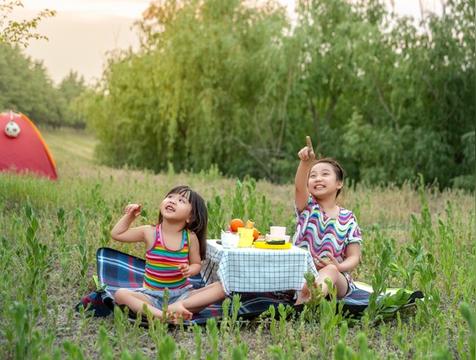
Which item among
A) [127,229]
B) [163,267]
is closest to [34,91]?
[127,229]

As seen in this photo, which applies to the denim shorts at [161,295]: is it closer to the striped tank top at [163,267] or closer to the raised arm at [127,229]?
the striped tank top at [163,267]

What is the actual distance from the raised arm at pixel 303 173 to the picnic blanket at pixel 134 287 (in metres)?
0.61

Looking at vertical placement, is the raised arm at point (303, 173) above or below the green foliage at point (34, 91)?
below

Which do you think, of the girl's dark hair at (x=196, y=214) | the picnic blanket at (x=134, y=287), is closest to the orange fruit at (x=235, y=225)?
the girl's dark hair at (x=196, y=214)

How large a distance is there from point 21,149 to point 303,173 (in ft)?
26.4

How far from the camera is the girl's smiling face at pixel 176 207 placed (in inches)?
185

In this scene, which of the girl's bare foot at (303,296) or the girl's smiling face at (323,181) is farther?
the girl's smiling face at (323,181)

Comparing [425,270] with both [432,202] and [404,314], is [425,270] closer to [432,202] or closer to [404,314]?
[404,314]

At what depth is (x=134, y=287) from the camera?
5.10 metres

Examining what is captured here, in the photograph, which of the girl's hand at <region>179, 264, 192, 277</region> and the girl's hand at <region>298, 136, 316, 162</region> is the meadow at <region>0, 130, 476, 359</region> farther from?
the girl's hand at <region>298, 136, 316, 162</region>

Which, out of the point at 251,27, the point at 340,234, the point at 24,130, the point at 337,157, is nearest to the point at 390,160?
the point at 337,157

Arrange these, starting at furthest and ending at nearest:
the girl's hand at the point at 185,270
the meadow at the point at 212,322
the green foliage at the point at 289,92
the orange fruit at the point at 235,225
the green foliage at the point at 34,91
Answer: the green foliage at the point at 34,91 < the green foliage at the point at 289,92 < the orange fruit at the point at 235,225 < the girl's hand at the point at 185,270 < the meadow at the point at 212,322

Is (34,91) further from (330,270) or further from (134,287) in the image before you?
(330,270)

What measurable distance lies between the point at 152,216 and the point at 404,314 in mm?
3334
